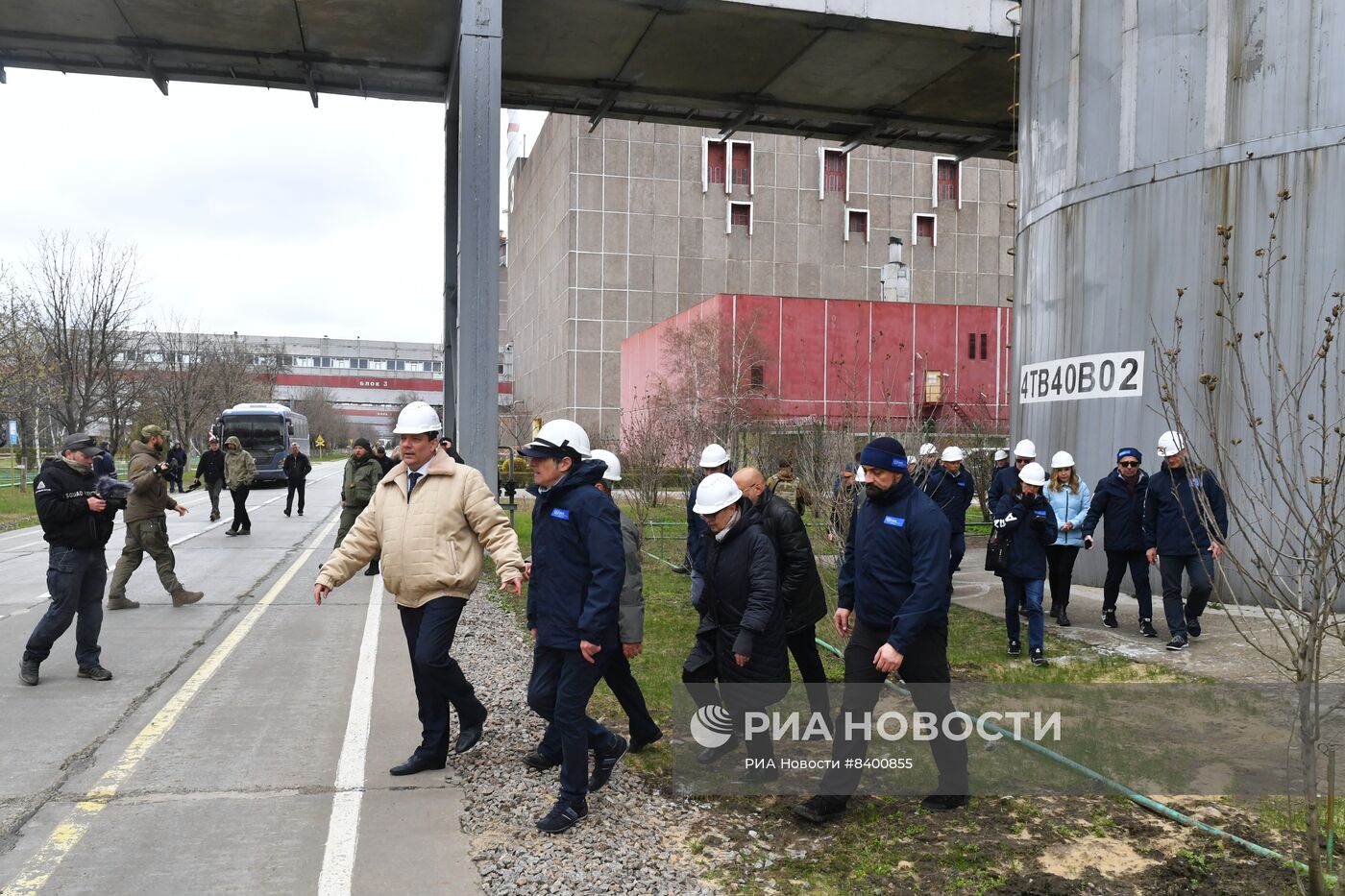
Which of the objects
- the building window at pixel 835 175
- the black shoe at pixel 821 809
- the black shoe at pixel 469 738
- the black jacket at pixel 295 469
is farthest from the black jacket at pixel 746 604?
the building window at pixel 835 175

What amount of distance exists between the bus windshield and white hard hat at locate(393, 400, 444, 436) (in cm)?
3336

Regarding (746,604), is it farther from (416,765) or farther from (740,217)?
(740,217)

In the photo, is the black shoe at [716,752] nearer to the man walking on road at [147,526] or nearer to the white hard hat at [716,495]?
the white hard hat at [716,495]

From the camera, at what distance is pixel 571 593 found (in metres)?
5.03

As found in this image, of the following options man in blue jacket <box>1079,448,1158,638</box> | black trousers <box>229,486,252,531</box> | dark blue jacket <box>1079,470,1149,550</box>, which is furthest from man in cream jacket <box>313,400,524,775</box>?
black trousers <box>229,486,252,531</box>

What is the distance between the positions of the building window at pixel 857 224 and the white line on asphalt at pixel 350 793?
163ft

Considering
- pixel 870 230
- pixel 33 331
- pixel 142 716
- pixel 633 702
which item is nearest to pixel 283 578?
pixel 142 716

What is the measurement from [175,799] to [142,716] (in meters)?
1.89

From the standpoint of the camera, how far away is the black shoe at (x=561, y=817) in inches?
189

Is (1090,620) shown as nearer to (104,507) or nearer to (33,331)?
(104,507)

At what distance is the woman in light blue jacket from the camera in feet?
32.7

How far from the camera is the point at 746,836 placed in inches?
189

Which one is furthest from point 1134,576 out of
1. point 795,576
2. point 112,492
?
point 112,492

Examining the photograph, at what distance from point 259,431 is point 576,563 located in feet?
114
